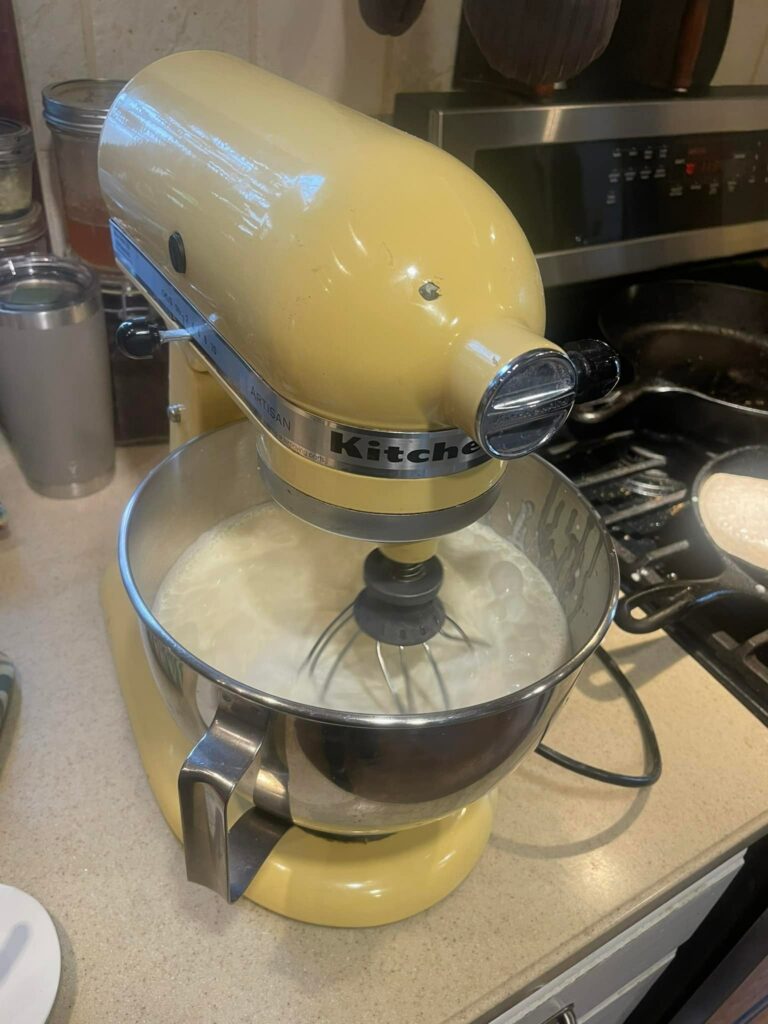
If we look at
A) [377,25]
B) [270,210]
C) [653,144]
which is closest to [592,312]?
[653,144]

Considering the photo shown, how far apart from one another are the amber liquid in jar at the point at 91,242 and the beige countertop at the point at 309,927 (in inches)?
10.2

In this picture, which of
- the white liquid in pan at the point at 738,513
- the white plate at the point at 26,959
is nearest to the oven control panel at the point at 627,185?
the white liquid in pan at the point at 738,513

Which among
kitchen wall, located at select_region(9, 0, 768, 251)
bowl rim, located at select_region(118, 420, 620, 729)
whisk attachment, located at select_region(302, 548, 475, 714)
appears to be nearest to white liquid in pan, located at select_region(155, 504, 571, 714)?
whisk attachment, located at select_region(302, 548, 475, 714)

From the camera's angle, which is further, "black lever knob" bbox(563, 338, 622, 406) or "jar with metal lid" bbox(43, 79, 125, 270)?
"jar with metal lid" bbox(43, 79, 125, 270)

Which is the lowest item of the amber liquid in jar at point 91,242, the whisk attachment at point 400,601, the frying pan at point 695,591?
the frying pan at point 695,591

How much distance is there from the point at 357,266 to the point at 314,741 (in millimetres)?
196

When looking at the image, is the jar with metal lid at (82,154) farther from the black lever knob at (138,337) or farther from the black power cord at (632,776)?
the black power cord at (632,776)

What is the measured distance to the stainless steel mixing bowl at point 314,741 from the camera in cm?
33

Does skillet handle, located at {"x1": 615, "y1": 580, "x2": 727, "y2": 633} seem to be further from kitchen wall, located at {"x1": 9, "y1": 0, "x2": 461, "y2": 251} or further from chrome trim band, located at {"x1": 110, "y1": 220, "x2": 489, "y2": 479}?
kitchen wall, located at {"x1": 9, "y1": 0, "x2": 461, "y2": 251}

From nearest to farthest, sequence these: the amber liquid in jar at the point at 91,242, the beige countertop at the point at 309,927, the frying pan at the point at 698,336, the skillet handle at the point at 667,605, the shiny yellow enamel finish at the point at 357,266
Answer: the shiny yellow enamel finish at the point at 357,266, the beige countertop at the point at 309,927, the skillet handle at the point at 667,605, the amber liquid in jar at the point at 91,242, the frying pan at the point at 698,336

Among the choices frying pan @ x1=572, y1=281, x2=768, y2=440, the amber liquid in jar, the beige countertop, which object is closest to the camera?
the beige countertop

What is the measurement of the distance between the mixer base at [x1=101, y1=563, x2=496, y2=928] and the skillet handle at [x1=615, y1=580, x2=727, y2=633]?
0.15 metres

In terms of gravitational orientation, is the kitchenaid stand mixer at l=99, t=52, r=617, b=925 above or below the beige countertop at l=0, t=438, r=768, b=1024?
above

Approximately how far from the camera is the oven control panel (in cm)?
66
